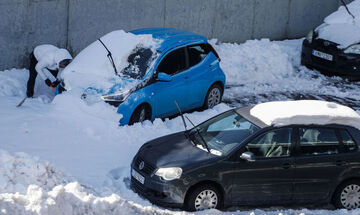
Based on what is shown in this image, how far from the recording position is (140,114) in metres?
11.9

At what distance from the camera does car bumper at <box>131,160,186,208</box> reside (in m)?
9.02

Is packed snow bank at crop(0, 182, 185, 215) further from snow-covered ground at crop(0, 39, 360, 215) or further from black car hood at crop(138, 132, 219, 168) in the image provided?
black car hood at crop(138, 132, 219, 168)

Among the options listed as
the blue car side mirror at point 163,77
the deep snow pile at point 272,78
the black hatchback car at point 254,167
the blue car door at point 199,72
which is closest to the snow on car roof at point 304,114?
the black hatchback car at point 254,167

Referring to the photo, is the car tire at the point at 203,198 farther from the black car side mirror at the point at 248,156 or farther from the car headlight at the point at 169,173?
the black car side mirror at the point at 248,156

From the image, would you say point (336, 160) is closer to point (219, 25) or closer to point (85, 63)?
point (85, 63)

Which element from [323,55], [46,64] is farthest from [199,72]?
[323,55]

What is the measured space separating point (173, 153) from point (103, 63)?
3554 millimetres

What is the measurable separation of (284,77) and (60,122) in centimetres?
703

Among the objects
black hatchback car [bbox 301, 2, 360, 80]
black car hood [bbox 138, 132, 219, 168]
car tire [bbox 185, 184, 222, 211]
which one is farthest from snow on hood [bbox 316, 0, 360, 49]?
car tire [bbox 185, 184, 222, 211]

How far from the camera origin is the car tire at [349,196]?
31.8ft

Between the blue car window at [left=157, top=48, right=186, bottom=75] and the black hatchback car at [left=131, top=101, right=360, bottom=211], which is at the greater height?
the blue car window at [left=157, top=48, right=186, bottom=75]

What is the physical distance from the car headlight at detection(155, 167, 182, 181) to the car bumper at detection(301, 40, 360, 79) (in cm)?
854

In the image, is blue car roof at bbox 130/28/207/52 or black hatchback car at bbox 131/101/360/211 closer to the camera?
black hatchback car at bbox 131/101/360/211

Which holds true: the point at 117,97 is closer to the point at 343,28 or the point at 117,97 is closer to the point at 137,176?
the point at 137,176
